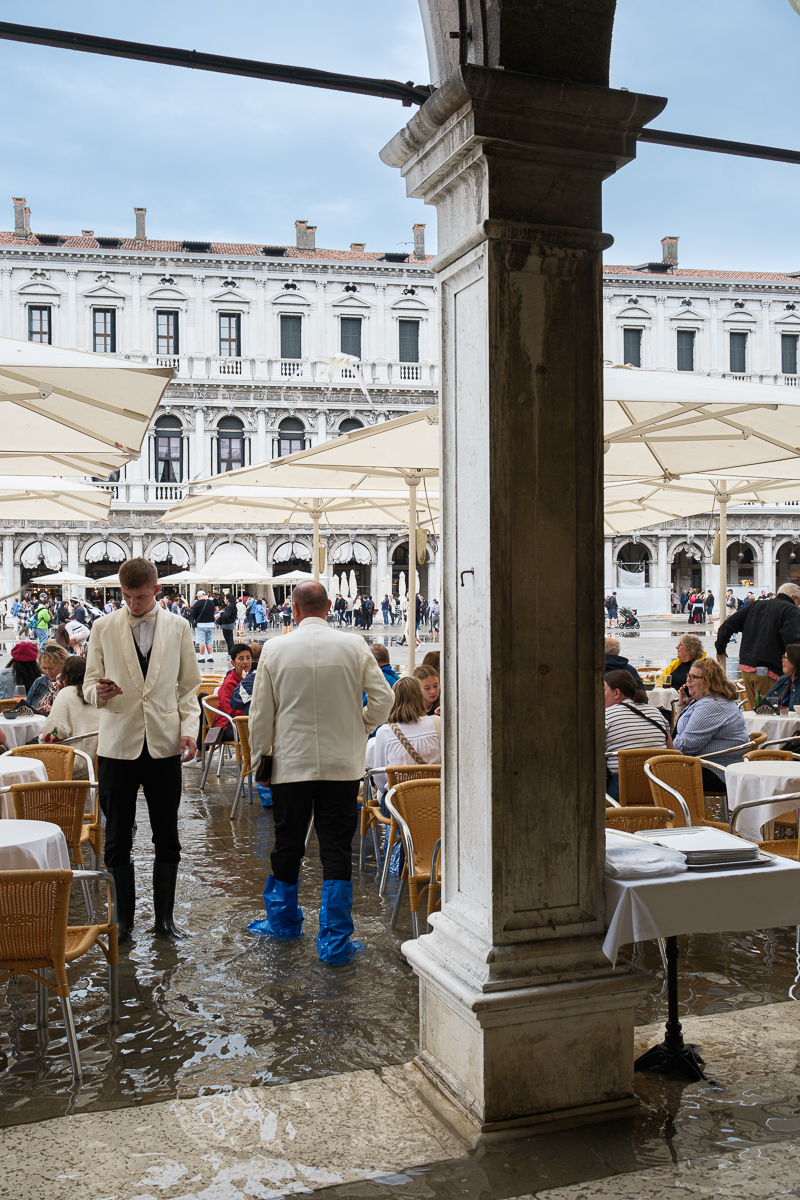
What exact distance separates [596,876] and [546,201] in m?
1.74

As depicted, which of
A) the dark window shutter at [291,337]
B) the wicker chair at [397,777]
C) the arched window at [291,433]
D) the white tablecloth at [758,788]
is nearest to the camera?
the wicker chair at [397,777]

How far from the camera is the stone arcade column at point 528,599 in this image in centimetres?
247

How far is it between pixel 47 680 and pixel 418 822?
4.04 metres

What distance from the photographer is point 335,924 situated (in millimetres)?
3838

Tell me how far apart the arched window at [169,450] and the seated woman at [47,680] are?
102ft

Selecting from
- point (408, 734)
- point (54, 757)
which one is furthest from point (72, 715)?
point (408, 734)

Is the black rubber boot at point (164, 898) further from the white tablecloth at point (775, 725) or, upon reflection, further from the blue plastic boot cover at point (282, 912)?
the white tablecloth at point (775, 725)

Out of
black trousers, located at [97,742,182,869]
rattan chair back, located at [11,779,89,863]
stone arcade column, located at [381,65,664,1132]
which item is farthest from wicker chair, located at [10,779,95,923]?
stone arcade column, located at [381,65,664,1132]

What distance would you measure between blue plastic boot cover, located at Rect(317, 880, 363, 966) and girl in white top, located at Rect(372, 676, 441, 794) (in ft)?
3.73

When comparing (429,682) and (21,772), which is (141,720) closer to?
(21,772)

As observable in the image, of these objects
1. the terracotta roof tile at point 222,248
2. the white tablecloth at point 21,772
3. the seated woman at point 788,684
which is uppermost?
the terracotta roof tile at point 222,248

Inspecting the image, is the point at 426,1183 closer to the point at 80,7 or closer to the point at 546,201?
the point at 546,201

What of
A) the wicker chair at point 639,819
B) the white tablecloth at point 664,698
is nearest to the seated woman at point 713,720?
the wicker chair at point 639,819

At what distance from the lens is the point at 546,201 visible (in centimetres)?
256
